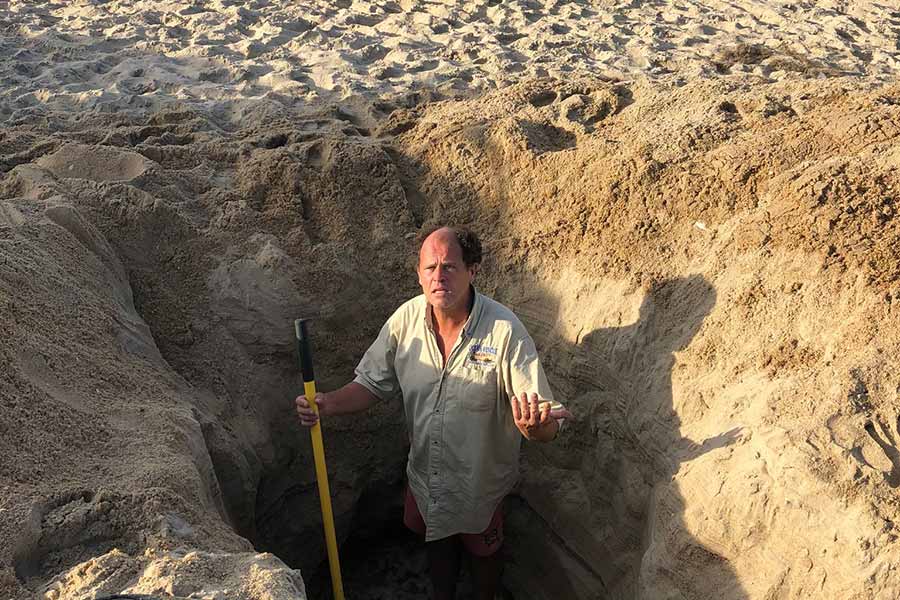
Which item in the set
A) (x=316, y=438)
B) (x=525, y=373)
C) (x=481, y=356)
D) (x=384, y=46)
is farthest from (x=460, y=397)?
(x=384, y=46)

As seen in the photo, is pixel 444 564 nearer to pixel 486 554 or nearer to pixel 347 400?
pixel 486 554

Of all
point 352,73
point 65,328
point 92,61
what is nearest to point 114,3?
point 92,61

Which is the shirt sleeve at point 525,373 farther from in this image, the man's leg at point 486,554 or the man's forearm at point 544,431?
the man's leg at point 486,554

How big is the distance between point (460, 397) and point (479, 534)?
0.68 metres

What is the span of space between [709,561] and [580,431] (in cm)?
89

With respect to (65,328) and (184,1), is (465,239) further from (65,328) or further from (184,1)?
(184,1)

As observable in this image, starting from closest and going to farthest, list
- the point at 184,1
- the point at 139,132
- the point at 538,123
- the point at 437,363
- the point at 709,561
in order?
the point at 709,561 < the point at 437,363 < the point at 538,123 < the point at 139,132 < the point at 184,1

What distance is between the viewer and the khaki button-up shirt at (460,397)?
9.43ft

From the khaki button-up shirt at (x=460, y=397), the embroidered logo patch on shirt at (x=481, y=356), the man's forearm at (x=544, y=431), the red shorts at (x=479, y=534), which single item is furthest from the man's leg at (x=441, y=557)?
the man's forearm at (x=544, y=431)

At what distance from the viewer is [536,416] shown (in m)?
2.55

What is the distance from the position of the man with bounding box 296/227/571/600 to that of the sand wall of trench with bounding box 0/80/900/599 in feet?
1.58

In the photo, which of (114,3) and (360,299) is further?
(114,3)

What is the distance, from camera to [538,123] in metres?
4.07

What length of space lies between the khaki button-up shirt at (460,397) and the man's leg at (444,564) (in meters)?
→ 0.29
